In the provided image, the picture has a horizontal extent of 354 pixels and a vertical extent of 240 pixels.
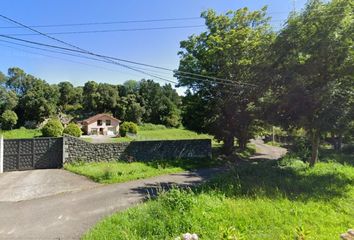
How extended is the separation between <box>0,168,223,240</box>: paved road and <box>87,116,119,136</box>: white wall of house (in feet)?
132

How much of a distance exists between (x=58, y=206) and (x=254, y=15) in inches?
698

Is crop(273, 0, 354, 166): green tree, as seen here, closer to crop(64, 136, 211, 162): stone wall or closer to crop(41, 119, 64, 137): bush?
crop(64, 136, 211, 162): stone wall

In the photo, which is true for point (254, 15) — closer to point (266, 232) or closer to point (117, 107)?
point (266, 232)

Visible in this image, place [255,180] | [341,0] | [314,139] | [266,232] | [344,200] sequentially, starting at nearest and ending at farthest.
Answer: [266,232]
[344,200]
[255,180]
[341,0]
[314,139]

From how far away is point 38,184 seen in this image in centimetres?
1023

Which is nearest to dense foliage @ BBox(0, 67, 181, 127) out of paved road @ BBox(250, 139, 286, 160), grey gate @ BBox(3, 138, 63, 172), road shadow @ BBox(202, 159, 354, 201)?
paved road @ BBox(250, 139, 286, 160)

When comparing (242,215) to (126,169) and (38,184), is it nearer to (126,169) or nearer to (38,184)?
(126,169)

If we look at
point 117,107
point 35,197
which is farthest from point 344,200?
point 117,107

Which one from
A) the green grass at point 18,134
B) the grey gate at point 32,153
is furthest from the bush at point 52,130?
the grey gate at point 32,153

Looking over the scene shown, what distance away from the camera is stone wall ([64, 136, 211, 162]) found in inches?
540

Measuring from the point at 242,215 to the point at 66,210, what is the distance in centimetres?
490

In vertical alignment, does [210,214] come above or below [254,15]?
below

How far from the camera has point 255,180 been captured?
30.4ft

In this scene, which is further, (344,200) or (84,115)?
(84,115)
